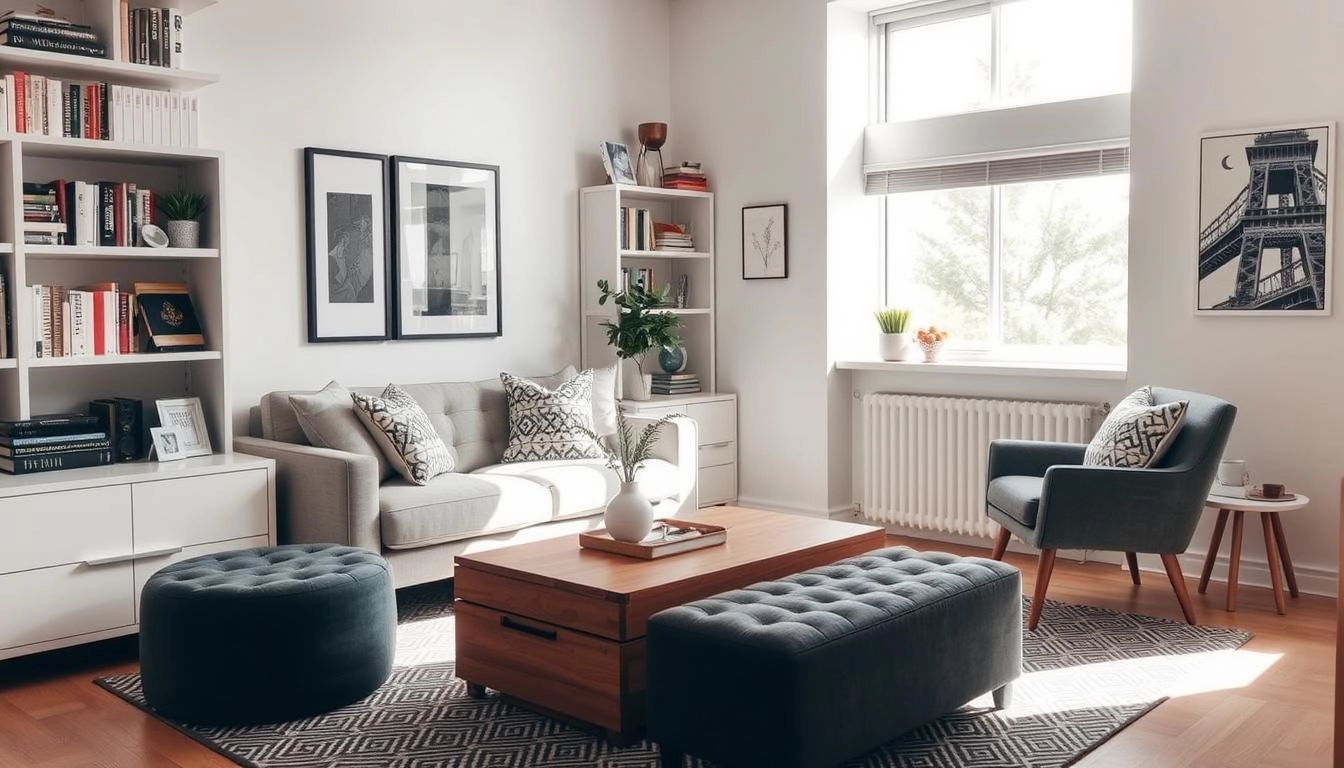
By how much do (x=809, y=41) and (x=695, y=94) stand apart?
2.52 ft

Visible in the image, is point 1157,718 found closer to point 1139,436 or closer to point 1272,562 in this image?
point 1139,436

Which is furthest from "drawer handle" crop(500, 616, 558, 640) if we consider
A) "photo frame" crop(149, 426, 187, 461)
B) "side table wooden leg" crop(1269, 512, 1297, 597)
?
"side table wooden leg" crop(1269, 512, 1297, 597)

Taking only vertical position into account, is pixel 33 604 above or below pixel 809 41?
below

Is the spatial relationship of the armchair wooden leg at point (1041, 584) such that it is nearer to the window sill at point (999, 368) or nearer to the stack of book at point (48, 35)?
the window sill at point (999, 368)

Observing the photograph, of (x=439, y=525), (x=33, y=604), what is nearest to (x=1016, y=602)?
(x=439, y=525)

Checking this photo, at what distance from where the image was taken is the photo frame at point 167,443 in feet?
13.1

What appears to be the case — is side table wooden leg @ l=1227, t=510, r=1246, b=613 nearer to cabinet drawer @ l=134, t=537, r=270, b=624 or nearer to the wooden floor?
the wooden floor

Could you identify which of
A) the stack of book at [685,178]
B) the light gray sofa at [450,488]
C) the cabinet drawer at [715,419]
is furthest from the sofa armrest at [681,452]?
the stack of book at [685,178]

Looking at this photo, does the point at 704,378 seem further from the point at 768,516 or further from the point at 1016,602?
the point at 1016,602

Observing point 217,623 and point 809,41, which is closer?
point 217,623

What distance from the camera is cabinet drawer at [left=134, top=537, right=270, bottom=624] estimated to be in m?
3.67

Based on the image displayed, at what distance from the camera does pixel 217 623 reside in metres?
2.99

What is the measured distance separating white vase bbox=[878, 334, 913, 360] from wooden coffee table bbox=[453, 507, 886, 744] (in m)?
2.19

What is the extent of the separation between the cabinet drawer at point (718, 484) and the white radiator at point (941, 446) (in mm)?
721
